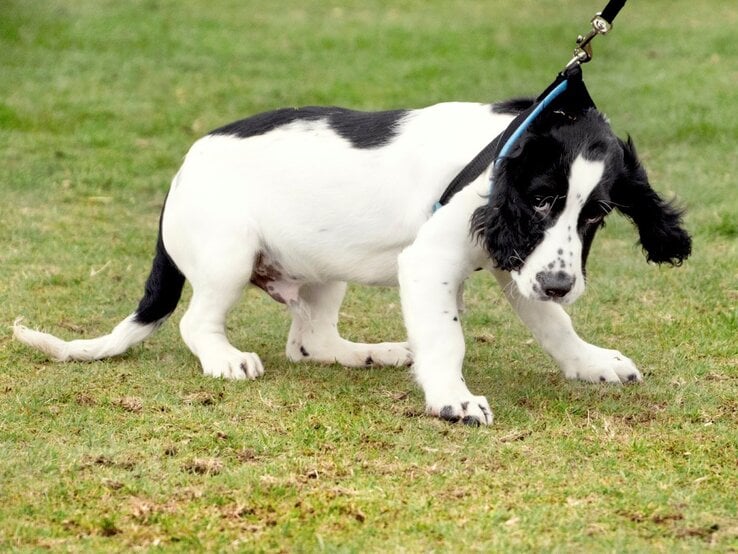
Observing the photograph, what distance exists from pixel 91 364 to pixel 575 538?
9.56ft

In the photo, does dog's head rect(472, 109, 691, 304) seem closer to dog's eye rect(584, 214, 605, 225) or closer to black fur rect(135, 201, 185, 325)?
dog's eye rect(584, 214, 605, 225)

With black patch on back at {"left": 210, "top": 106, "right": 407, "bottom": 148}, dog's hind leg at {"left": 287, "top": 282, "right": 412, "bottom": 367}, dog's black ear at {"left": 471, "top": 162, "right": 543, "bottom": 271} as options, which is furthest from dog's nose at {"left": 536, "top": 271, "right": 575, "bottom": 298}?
dog's hind leg at {"left": 287, "top": 282, "right": 412, "bottom": 367}

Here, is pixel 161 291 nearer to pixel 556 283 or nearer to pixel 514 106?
pixel 514 106

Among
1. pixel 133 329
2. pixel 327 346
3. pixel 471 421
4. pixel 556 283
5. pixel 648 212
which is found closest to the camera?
pixel 556 283

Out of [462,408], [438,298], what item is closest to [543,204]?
[438,298]

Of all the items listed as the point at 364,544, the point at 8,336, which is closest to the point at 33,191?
the point at 8,336

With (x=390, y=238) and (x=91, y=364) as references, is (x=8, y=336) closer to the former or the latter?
→ (x=91, y=364)

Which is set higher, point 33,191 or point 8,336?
point 8,336

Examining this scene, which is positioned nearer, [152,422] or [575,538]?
[575,538]

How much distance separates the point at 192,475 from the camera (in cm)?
444

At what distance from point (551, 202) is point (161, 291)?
2220mm

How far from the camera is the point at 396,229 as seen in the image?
18.4 feet

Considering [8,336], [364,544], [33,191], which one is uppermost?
[364,544]

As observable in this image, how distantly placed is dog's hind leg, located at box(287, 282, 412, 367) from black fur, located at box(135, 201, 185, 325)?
59cm
